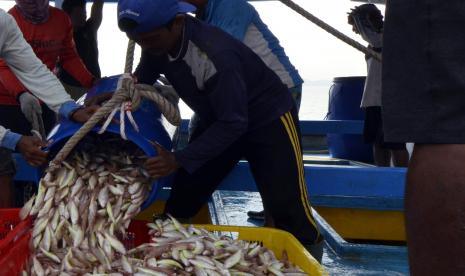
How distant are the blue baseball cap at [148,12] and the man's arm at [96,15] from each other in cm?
417

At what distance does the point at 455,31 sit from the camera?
1695 mm

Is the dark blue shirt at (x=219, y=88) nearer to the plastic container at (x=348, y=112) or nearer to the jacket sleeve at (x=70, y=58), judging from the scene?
the jacket sleeve at (x=70, y=58)

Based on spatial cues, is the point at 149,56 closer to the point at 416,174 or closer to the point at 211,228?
the point at 211,228

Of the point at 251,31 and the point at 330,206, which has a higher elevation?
the point at 251,31

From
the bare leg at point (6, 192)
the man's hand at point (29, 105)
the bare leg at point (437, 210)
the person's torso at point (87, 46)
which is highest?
the person's torso at point (87, 46)

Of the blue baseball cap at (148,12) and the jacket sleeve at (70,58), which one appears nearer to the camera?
the blue baseball cap at (148,12)

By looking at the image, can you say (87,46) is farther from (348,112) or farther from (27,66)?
(348,112)

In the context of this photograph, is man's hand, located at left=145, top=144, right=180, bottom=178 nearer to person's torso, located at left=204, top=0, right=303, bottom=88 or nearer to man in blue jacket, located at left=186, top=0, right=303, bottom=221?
man in blue jacket, located at left=186, top=0, right=303, bottom=221

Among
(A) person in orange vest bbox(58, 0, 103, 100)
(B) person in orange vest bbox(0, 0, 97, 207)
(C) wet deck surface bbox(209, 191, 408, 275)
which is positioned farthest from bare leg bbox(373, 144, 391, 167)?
(B) person in orange vest bbox(0, 0, 97, 207)

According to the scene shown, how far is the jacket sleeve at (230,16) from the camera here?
3834 millimetres

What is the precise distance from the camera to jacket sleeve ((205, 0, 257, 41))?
3834 mm

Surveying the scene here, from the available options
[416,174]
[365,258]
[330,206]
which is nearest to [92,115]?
[416,174]

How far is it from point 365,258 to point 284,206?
1.17 m

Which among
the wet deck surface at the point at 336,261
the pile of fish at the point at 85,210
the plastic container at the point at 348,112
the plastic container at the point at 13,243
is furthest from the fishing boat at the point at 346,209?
the plastic container at the point at 348,112
